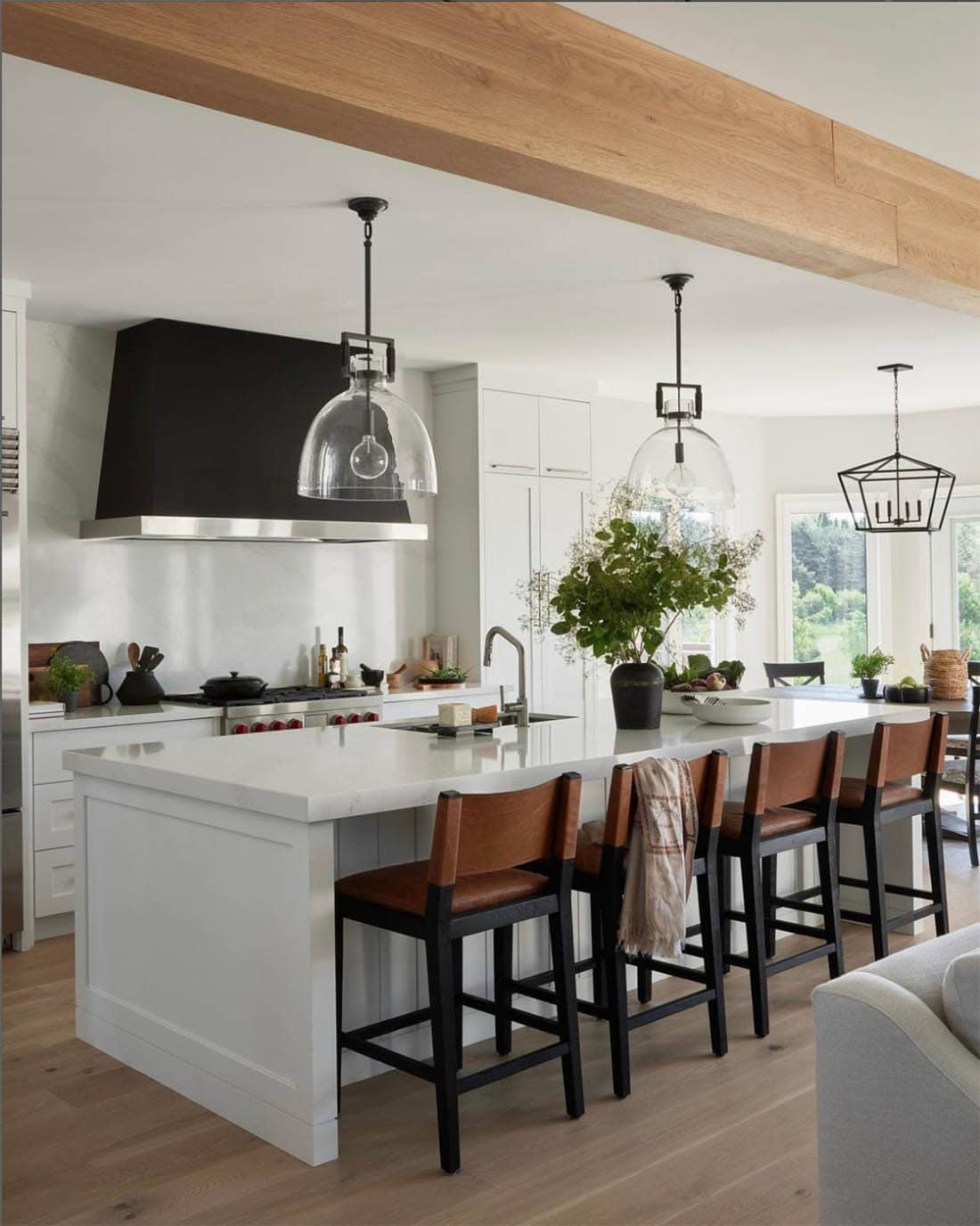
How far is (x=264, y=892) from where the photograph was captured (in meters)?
2.90

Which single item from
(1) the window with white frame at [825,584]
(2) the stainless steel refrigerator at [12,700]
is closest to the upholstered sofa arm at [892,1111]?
(2) the stainless steel refrigerator at [12,700]

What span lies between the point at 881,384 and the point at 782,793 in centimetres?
438

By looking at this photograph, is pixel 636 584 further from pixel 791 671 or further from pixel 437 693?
pixel 791 671

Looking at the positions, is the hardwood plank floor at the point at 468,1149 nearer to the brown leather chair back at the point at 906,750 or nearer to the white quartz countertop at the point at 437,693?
the brown leather chair back at the point at 906,750

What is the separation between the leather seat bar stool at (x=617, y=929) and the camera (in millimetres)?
3139

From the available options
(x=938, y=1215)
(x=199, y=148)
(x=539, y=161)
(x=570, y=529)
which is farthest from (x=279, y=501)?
(x=938, y=1215)

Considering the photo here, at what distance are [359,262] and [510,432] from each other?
2283 millimetres

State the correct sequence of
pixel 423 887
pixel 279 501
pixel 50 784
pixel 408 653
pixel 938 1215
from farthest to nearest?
pixel 408 653
pixel 279 501
pixel 50 784
pixel 423 887
pixel 938 1215

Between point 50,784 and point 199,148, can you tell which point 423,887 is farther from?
point 50,784

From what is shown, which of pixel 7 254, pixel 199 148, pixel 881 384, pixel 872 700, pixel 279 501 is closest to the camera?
pixel 199 148

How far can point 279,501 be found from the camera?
220 inches

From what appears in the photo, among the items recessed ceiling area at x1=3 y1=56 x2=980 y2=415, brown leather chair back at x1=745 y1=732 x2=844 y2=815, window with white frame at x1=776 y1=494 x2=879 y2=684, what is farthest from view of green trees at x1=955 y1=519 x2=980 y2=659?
brown leather chair back at x1=745 y1=732 x2=844 y2=815

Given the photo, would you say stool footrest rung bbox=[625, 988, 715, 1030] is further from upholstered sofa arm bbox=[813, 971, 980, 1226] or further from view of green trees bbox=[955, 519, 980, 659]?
view of green trees bbox=[955, 519, 980, 659]

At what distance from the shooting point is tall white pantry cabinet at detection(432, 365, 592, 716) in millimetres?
6457
